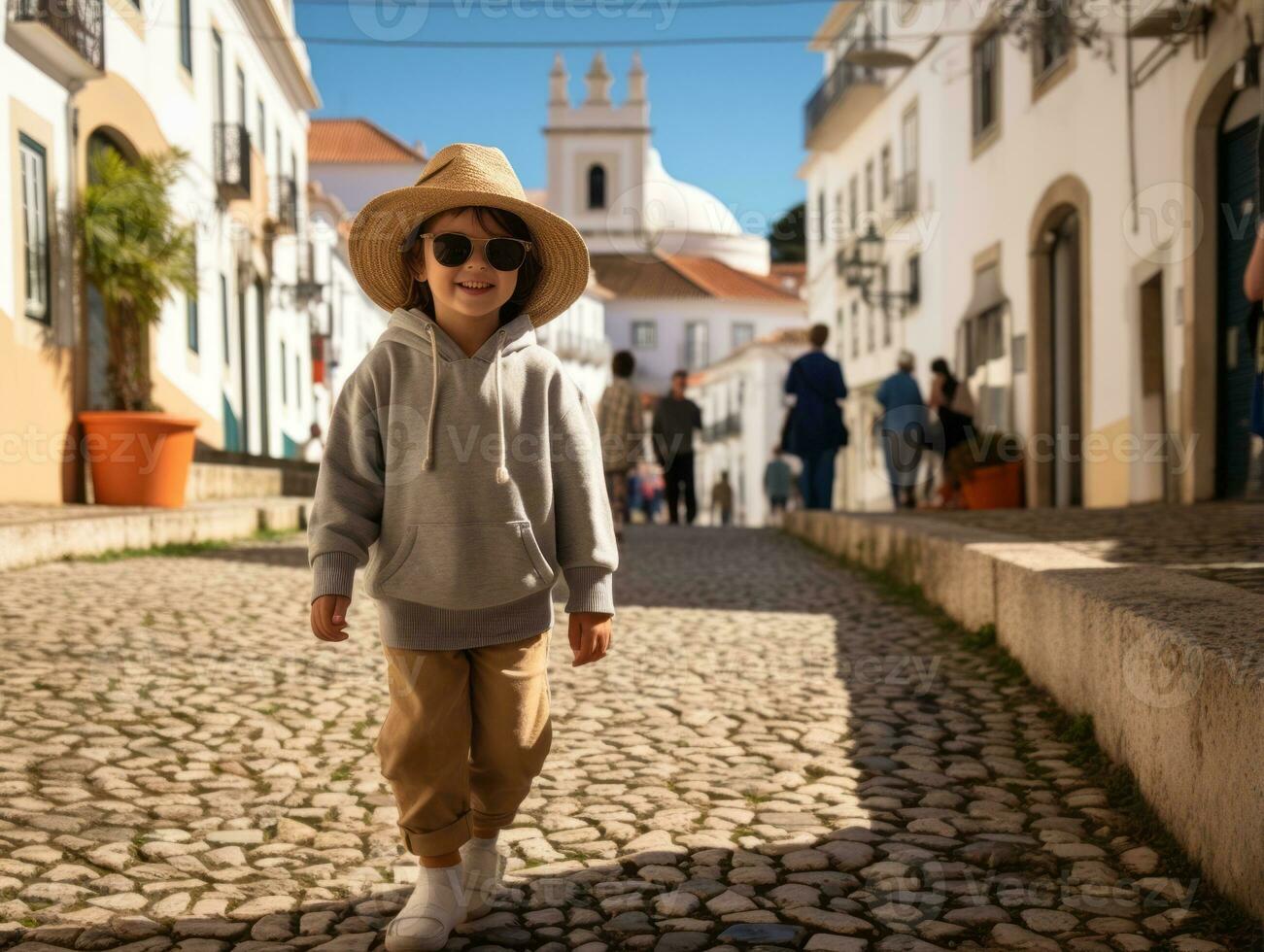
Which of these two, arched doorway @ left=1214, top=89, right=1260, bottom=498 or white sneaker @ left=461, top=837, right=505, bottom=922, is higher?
arched doorway @ left=1214, top=89, right=1260, bottom=498

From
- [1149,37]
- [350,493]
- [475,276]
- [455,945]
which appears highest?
[1149,37]

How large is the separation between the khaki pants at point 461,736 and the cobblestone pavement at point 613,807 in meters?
0.21

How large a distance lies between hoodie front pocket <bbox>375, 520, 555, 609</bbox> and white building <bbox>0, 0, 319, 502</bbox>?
8726 millimetres

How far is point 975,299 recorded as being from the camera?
18391mm

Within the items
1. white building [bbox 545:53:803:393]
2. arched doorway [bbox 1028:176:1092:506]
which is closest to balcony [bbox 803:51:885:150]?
arched doorway [bbox 1028:176:1092:506]

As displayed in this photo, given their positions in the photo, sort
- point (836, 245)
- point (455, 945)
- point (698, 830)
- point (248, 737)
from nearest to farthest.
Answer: point (455, 945) < point (698, 830) < point (248, 737) < point (836, 245)

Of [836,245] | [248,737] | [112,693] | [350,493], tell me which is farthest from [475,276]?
[836,245]

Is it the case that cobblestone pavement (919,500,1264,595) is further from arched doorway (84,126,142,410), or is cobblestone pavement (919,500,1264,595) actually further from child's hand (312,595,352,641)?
arched doorway (84,126,142,410)

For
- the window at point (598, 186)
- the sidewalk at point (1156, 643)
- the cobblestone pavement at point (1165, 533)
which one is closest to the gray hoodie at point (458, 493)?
the sidewalk at point (1156, 643)

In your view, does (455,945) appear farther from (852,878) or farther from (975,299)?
(975,299)

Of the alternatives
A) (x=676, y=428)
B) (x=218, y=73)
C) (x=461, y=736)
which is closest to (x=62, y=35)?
(x=676, y=428)

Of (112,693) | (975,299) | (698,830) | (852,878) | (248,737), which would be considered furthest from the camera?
(975,299)

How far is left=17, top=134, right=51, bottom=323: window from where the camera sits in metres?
11.2

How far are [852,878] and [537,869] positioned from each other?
0.65 m
